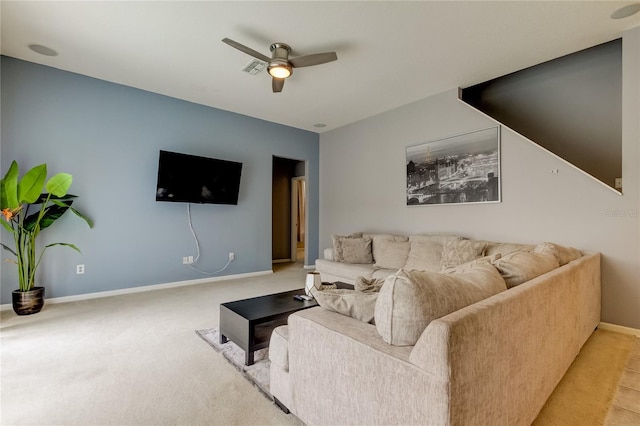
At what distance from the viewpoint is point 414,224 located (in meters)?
4.60

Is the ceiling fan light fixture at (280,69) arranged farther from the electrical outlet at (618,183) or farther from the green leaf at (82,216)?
the electrical outlet at (618,183)

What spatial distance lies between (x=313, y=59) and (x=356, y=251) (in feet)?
8.52

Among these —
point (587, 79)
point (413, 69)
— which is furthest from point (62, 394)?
point (587, 79)

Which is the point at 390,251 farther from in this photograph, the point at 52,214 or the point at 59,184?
the point at 52,214

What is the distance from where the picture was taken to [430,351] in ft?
3.08

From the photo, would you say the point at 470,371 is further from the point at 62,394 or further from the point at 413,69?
the point at 413,69

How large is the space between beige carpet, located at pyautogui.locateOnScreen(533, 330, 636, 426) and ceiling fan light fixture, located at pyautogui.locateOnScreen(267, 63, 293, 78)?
3333 millimetres

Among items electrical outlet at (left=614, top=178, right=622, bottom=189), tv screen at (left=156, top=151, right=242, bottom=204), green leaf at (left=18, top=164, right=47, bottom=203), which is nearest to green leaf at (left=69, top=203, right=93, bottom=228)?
green leaf at (left=18, top=164, right=47, bottom=203)

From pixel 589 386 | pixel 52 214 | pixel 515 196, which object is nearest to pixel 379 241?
pixel 515 196

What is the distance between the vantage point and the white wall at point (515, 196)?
288 cm

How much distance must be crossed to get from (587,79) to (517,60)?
0.79 m

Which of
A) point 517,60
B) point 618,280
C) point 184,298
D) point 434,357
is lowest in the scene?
point 184,298

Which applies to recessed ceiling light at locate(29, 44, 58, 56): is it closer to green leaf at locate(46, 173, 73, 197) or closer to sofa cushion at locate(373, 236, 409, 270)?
green leaf at locate(46, 173, 73, 197)

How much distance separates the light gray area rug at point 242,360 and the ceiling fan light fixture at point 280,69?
2623 millimetres
